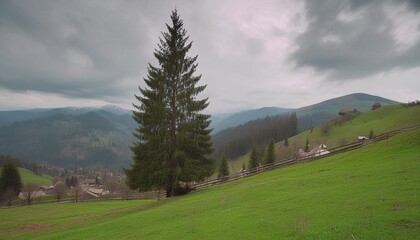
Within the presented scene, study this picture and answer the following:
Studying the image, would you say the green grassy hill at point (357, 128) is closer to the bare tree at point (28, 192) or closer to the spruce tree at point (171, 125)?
the bare tree at point (28, 192)

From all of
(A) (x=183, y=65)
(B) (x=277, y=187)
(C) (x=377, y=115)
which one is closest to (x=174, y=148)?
(A) (x=183, y=65)

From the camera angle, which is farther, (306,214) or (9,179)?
(9,179)

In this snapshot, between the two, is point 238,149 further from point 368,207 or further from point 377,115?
point 368,207

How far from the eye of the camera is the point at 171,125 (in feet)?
101

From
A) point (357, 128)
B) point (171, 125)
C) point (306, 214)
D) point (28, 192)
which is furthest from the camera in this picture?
point (357, 128)

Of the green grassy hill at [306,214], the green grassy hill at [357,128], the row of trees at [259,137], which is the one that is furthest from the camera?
the row of trees at [259,137]

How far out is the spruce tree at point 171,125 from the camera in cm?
3009

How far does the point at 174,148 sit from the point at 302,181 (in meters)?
13.8

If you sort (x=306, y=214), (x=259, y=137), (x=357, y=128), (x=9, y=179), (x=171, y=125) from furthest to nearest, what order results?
(x=259, y=137) < (x=357, y=128) < (x=9, y=179) < (x=171, y=125) < (x=306, y=214)

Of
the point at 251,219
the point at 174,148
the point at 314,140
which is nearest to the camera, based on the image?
the point at 251,219

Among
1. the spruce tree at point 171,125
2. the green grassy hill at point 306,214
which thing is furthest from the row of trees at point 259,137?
the green grassy hill at point 306,214

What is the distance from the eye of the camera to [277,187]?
22281mm

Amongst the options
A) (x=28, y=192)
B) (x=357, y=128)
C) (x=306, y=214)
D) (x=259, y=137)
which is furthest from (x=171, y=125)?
(x=259, y=137)

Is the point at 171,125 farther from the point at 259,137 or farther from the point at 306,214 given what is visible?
the point at 259,137
